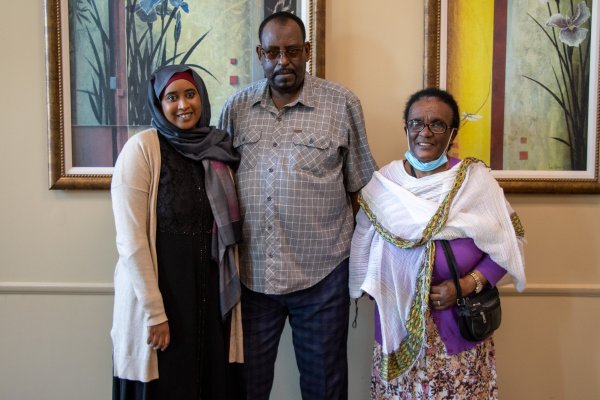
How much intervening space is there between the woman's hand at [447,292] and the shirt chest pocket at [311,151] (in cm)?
51

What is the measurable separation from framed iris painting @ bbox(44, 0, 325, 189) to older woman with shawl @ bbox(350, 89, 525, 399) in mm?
602

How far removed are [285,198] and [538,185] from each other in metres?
1.07

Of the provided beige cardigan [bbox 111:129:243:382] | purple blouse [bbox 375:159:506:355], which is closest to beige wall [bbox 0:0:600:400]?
purple blouse [bbox 375:159:506:355]

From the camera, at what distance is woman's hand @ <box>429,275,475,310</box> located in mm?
1324

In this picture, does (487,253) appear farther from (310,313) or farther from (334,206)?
(310,313)

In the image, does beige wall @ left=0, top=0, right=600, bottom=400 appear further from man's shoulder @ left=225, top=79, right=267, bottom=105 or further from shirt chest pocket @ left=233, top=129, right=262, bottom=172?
shirt chest pocket @ left=233, top=129, right=262, bottom=172

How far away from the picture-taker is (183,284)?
1316mm

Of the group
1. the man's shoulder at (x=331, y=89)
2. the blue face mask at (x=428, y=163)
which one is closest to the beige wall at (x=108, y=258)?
the man's shoulder at (x=331, y=89)

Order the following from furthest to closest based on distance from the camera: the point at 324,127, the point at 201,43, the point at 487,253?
the point at 201,43 < the point at 324,127 < the point at 487,253

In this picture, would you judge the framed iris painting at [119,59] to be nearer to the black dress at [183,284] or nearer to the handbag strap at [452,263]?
the black dress at [183,284]

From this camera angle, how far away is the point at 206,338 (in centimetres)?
137

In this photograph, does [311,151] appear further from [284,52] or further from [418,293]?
[418,293]

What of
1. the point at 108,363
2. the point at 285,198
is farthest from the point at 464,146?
the point at 108,363

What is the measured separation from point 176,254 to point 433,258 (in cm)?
76
